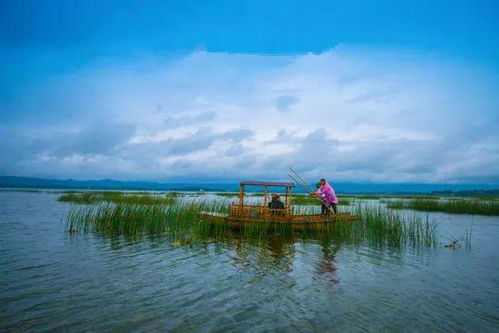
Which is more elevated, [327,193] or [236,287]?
[327,193]

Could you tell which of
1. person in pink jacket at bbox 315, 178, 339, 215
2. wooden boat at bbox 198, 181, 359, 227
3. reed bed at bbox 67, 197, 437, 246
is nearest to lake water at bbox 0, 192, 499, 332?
reed bed at bbox 67, 197, 437, 246

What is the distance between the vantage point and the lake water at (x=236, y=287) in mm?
6176

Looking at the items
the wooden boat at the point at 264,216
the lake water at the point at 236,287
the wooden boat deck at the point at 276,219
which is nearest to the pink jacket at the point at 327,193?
the wooden boat deck at the point at 276,219

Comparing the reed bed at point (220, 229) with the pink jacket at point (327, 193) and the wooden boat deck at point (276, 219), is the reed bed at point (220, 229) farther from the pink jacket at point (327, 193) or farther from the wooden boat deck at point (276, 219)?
the pink jacket at point (327, 193)

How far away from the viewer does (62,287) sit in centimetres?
766

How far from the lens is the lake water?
6.18m

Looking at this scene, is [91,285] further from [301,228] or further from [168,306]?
[301,228]

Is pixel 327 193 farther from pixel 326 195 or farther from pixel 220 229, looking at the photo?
pixel 220 229

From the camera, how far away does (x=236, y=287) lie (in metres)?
8.26

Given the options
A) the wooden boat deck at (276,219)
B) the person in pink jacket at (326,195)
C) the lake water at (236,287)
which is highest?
the person in pink jacket at (326,195)

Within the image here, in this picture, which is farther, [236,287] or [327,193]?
[327,193]

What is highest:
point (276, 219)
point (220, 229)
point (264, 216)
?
point (264, 216)

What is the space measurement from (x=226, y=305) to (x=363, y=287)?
3592mm

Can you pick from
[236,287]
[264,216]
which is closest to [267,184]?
[264,216]
